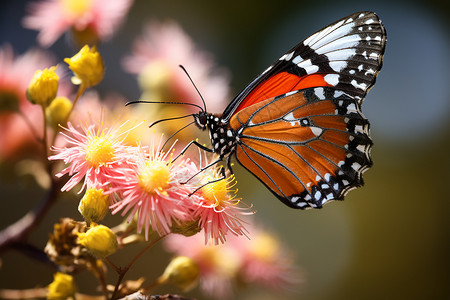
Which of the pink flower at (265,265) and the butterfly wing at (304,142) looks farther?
the pink flower at (265,265)

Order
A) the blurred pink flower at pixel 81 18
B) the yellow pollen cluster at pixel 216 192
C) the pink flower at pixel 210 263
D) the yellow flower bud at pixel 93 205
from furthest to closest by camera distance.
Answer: the pink flower at pixel 210 263 → the blurred pink flower at pixel 81 18 → the yellow pollen cluster at pixel 216 192 → the yellow flower bud at pixel 93 205

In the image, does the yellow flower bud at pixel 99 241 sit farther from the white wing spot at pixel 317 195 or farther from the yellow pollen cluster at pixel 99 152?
the white wing spot at pixel 317 195

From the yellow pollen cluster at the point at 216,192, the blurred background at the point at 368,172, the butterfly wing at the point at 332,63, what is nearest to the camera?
the yellow pollen cluster at the point at 216,192

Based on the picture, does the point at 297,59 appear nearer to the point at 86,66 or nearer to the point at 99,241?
the point at 86,66

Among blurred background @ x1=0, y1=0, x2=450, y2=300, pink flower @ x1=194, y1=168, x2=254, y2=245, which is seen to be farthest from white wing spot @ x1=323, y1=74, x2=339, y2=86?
blurred background @ x1=0, y1=0, x2=450, y2=300

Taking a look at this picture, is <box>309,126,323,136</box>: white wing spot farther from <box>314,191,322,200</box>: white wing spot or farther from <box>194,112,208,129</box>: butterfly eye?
<box>194,112,208,129</box>: butterfly eye

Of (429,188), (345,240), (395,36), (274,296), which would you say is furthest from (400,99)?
(274,296)

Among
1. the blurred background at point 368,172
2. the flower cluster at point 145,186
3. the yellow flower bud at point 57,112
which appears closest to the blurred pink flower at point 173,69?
the yellow flower bud at point 57,112
